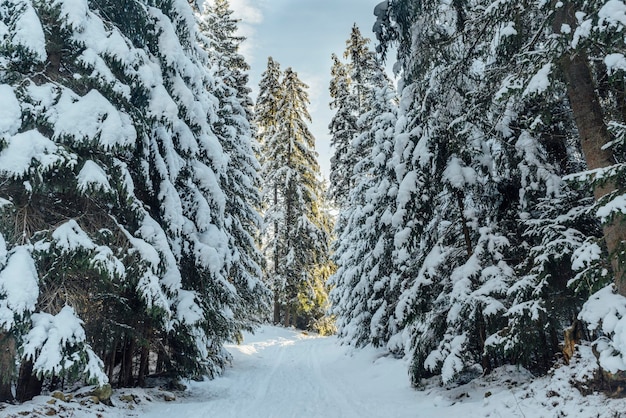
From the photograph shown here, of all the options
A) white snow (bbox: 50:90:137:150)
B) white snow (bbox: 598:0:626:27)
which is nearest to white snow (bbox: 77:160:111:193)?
white snow (bbox: 50:90:137:150)

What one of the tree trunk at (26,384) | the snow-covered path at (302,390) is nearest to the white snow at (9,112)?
the tree trunk at (26,384)

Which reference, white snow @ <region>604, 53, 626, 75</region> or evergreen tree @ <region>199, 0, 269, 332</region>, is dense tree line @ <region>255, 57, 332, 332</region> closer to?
evergreen tree @ <region>199, 0, 269, 332</region>

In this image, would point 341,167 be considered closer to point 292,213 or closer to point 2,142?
point 292,213

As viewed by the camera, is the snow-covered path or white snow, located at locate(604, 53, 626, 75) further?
the snow-covered path

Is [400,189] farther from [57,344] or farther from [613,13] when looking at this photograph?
[57,344]

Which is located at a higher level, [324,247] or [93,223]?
[324,247]

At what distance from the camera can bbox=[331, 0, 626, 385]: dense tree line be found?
5.07 metres

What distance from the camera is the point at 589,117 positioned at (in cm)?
556

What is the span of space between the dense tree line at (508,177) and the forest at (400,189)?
0.04 m

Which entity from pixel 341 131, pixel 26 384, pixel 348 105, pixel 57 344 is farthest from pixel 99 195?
Result: pixel 348 105

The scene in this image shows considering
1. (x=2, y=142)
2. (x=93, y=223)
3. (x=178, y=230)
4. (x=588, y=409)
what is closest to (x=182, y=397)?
(x=178, y=230)

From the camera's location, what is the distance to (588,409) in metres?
5.20

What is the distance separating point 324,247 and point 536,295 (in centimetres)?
2246

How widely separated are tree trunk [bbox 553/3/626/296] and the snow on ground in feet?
6.90
